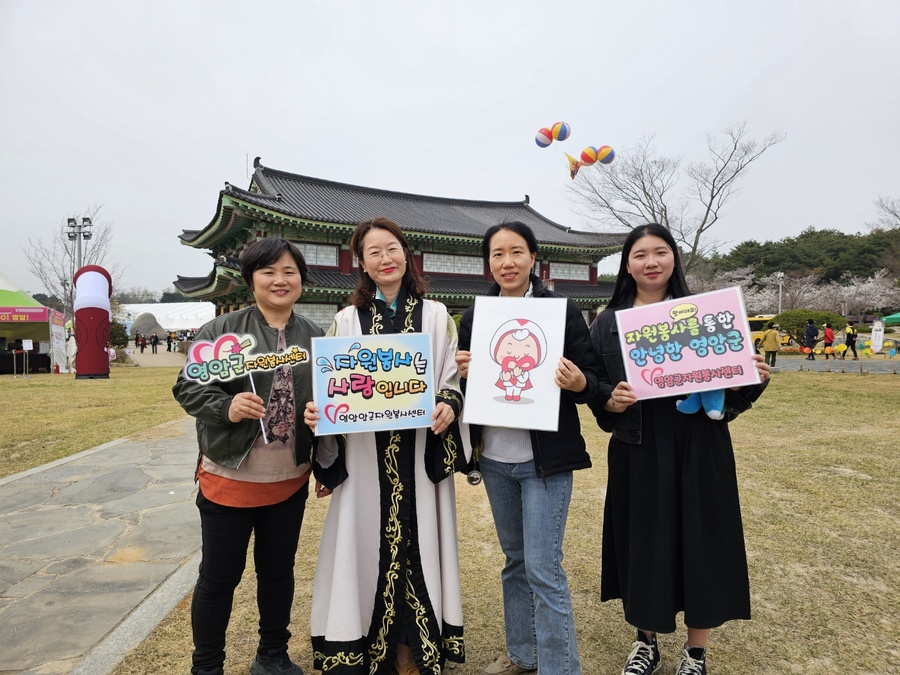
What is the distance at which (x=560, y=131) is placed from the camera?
18438mm

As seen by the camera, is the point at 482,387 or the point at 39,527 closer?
the point at 482,387

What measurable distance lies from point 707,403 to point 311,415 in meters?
1.67

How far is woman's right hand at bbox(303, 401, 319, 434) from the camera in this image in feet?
6.77

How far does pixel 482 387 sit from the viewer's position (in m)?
2.13

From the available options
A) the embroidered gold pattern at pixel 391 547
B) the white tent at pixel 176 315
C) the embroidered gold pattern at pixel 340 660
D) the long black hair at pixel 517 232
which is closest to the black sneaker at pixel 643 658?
the embroidered gold pattern at pixel 391 547

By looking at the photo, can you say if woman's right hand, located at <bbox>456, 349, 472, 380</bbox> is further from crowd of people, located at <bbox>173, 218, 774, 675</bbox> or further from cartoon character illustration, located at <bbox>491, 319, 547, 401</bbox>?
cartoon character illustration, located at <bbox>491, 319, 547, 401</bbox>

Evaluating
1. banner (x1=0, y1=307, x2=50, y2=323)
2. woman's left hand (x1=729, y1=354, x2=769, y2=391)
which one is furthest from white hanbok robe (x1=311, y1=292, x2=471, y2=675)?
banner (x1=0, y1=307, x2=50, y2=323)

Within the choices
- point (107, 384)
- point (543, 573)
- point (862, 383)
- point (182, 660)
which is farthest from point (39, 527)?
point (862, 383)

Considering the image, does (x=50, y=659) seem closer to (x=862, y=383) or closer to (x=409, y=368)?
(x=409, y=368)

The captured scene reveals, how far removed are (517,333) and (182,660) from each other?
2.30 m

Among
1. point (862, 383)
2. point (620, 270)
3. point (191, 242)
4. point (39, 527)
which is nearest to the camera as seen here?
point (620, 270)

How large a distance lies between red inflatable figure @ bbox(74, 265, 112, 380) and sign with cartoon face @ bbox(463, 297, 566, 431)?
704 inches

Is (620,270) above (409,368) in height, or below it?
above

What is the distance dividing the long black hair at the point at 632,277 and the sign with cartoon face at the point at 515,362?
43 cm
